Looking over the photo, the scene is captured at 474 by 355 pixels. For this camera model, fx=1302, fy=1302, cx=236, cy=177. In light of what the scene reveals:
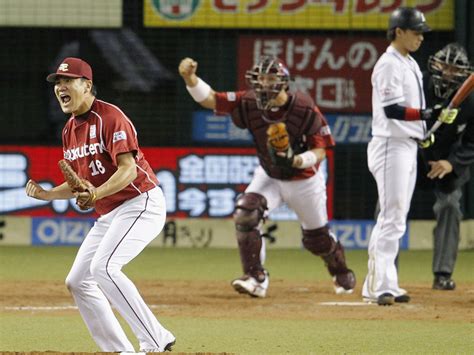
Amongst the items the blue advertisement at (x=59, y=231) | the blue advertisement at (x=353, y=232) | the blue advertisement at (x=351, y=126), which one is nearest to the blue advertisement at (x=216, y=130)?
the blue advertisement at (x=351, y=126)

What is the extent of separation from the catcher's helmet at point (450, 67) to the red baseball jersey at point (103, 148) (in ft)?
11.9


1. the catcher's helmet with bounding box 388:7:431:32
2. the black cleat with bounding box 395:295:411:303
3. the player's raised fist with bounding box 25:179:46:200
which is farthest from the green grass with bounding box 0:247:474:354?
the catcher's helmet with bounding box 388:7:431:32

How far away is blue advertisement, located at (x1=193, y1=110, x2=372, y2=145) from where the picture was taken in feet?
45.0

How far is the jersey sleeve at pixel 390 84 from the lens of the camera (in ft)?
30.5

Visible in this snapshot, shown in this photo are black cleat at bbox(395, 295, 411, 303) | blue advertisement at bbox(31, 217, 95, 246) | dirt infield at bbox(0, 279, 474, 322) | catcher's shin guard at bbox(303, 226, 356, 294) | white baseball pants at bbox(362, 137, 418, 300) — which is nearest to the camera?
dirt infield at bbox(0, 279, 474, 322)

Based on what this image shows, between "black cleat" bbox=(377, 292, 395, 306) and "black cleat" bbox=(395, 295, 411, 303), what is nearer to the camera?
"black cleat" bbox=(377, 292, 395, 306)

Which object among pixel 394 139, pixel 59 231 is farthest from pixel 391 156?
pixel 59 231

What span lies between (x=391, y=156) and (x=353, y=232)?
15.5 ft

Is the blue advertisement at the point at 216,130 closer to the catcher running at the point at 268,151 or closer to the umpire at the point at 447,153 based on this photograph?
the umpire at the point at 447,153

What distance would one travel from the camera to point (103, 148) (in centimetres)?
696

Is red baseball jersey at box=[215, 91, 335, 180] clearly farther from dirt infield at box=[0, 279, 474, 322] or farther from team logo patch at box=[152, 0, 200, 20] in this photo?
team logo patch at box=[152, 0, 200, 20]

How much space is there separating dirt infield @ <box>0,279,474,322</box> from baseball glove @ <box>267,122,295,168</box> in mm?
1078

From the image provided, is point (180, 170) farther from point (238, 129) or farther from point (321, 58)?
point (321, 58)

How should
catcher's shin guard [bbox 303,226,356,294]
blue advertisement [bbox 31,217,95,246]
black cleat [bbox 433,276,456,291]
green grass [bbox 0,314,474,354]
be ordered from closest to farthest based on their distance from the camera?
green grass [bbox 0,314,474,354]
catcher's shin guard [bbox 303,226,356,294]
black cleat [bbox 433,276,456,291]
blue advertisement [bbox 31,217,95,246]
